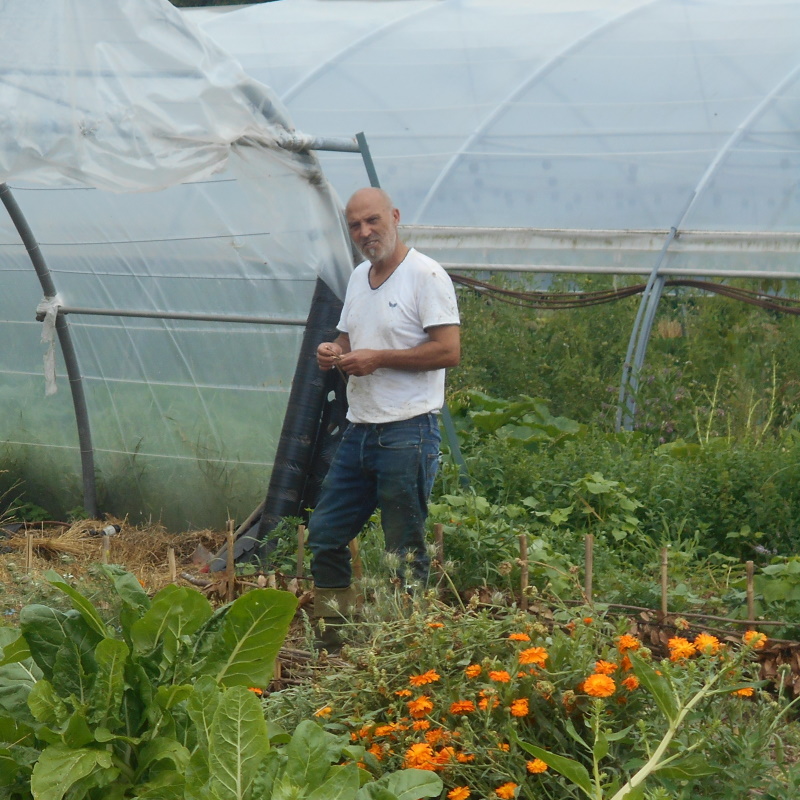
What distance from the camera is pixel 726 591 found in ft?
A: 14.9

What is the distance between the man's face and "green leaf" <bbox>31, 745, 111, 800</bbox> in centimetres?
226

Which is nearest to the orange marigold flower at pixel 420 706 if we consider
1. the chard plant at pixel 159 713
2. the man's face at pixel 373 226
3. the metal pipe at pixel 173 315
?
the chard plant at pixel 159 713

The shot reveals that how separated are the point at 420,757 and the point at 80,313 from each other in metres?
4.65

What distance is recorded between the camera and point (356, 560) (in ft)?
14.0

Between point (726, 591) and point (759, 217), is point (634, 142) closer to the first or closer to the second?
point (759, 217)

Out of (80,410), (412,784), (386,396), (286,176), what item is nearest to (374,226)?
(386,396)

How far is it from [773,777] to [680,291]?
7660 millimetres

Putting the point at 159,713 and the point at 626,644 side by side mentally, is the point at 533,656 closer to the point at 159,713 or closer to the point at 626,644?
the point at 626,644

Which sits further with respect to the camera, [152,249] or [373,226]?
[152,249]

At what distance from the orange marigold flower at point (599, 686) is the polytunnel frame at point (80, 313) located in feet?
10.9

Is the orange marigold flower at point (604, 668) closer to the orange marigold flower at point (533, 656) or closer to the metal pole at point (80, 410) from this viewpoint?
the orange marigold flower at point (533, 656)

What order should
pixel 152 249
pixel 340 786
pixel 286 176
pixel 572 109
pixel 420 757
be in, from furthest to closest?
pixel 572 109 → pixel 152 249 → pixel 286 176 → pixel 420 757 → pixel 340 786

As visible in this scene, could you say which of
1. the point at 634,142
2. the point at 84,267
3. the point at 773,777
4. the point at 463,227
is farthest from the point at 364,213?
the point at 634,142

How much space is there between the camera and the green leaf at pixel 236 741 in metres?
2.14
